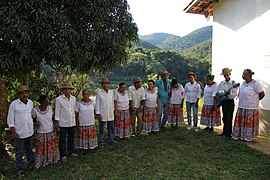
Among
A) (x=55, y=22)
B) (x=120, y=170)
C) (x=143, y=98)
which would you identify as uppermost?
(x=55, y=22)

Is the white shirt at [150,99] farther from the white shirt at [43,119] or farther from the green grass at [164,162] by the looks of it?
the white shirt at [43,119]

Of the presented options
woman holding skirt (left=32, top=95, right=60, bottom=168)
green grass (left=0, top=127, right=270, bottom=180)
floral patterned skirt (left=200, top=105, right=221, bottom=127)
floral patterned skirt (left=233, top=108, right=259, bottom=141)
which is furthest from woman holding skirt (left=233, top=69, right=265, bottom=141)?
woman holding skirt (left=32, top=95, right=60, bottom=168)

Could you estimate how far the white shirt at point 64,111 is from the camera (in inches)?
173

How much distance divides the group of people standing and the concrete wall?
0.92 meters

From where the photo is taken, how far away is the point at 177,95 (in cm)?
654

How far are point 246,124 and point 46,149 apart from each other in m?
4.30

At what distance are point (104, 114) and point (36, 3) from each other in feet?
8.30

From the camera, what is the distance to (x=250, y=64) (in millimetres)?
6422

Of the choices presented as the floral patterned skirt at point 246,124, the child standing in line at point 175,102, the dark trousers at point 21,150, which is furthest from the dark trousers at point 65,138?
the floral patterned skirt at point 246,124

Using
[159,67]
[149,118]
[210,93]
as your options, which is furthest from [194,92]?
[159,67]

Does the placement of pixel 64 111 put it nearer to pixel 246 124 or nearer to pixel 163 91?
pixel 163 91

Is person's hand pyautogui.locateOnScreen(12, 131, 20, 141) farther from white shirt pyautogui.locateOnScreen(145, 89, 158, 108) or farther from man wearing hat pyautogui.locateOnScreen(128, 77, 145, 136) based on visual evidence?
white shirt pyautogui.locateOnScreen(145, 89, 158, 108)

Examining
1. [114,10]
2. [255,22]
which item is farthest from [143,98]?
[255,22]

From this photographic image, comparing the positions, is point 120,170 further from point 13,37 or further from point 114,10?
point 114,10
